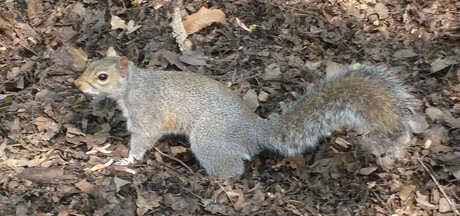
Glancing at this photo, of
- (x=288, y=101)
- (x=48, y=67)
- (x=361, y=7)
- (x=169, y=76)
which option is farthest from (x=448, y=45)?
(x=48, y=67)

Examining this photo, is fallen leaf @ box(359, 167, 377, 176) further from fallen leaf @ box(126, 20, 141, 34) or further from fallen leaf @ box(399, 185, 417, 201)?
fallen leaf @ box(126, 20, 141, 34)

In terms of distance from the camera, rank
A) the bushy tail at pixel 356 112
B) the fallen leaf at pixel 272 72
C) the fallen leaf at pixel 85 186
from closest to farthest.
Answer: the bushy tail at pixel 356 112 → the fallen leaf at pixel 85 186 → the fallen leaf at pixel 272 72

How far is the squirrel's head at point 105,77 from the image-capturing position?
493cm

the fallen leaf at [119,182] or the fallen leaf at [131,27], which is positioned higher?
the fallen leaf at [131,27]

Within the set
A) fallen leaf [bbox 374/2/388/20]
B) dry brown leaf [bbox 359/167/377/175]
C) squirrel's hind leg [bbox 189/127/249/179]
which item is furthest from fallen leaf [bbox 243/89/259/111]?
fallen leaf [bbox 374/2/388/20]

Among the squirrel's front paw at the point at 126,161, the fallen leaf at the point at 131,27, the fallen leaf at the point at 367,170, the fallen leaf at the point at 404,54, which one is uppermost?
the fallen leaf at the point at 404,54

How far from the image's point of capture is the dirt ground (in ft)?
15.0

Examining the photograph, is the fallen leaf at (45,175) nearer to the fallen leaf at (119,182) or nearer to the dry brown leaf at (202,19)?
the fallen leaf at (119,182)

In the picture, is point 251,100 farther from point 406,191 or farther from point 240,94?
point 406,191

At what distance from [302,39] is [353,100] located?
193 centimetres

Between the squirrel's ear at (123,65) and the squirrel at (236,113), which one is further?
the squirrel's ear at (123,65)

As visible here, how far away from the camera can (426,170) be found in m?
4.72

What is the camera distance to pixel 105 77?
196 inches

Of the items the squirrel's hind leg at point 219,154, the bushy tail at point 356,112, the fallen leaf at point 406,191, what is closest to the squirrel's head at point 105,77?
the squirrel's hind leg at point 219,154
